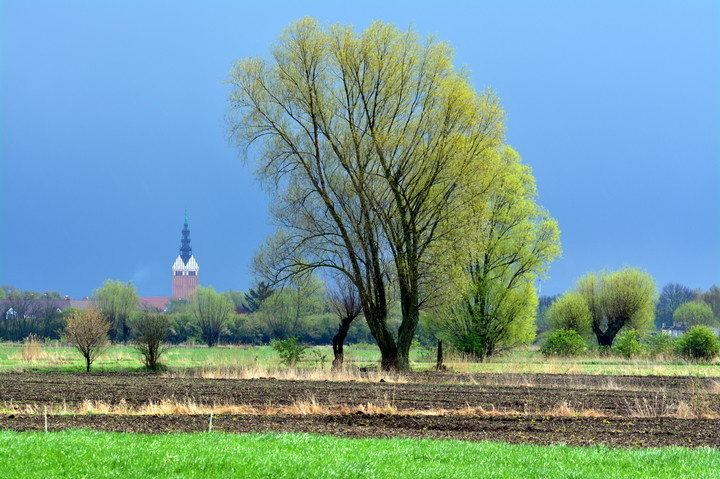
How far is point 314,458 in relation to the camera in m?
9.49

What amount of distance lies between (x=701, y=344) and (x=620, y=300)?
12815 millimetres

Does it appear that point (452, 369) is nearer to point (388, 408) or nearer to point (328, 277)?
point (328, 277)

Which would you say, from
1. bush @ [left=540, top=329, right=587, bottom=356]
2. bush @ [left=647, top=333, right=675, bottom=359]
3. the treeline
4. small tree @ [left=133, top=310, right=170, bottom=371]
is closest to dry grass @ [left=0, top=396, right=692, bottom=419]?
small tree @ [left=133, top=310, right=170, bottom=371]

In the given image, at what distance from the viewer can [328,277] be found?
32.7m

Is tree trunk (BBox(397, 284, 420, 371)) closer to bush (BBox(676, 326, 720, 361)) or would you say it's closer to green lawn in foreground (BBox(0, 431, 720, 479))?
bush (BBox(676, 326, 720, 361))

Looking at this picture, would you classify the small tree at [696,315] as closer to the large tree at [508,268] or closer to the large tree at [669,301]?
the large tree at [669,301]

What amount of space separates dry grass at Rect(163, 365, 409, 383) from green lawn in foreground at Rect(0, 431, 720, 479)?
565 inches

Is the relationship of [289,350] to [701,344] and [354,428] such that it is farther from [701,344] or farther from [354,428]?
[701,344]

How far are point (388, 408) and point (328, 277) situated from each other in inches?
691

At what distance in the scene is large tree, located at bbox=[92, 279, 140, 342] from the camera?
83875 millimetres

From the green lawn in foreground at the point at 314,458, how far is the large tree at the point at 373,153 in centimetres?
2092

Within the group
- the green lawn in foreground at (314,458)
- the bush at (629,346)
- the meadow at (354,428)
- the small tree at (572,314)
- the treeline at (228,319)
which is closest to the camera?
the green lawn in foreground at (314,458)

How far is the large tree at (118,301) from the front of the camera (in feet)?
275

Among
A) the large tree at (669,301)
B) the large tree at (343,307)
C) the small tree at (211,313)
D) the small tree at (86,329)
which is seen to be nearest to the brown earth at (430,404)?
the small tree at (86,329)
